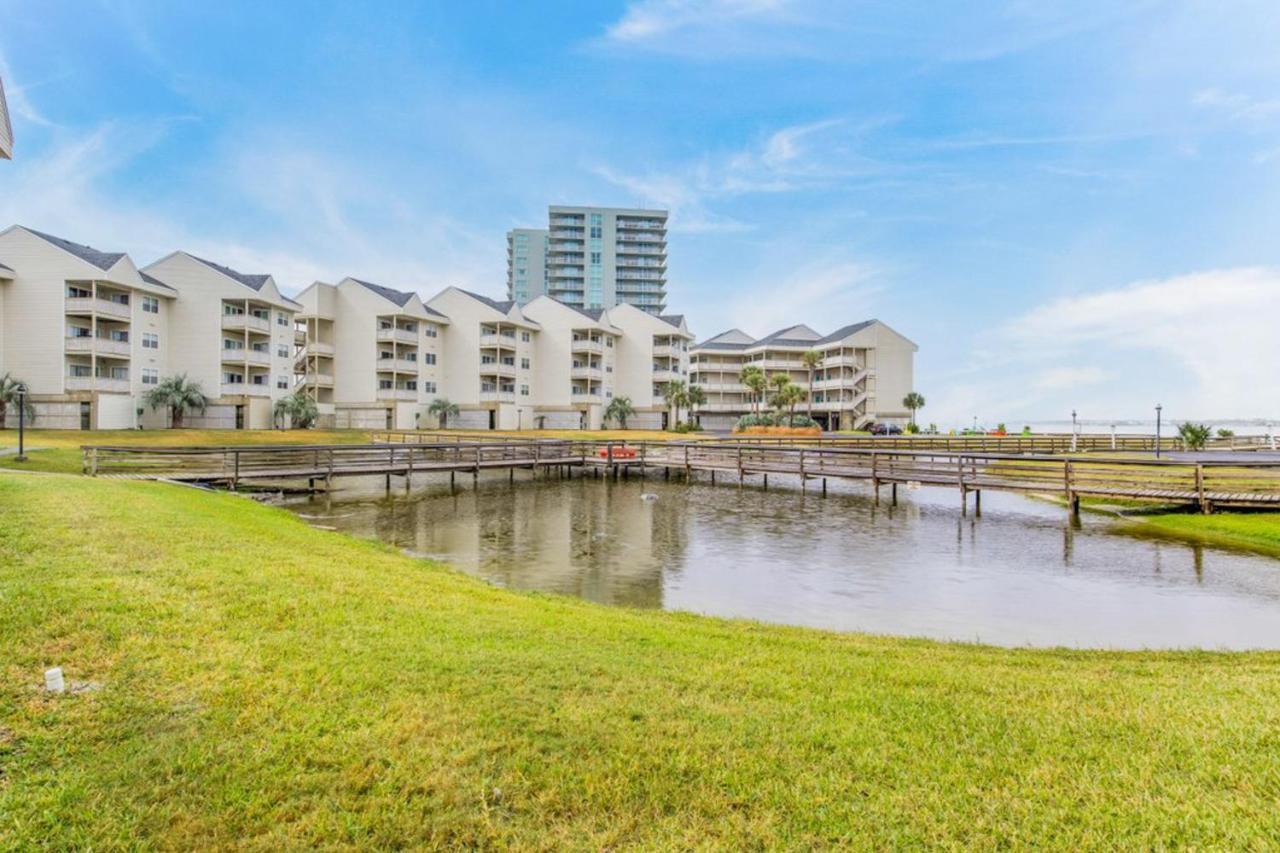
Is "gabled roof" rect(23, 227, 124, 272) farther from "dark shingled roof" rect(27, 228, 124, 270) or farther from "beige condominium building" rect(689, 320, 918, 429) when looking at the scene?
"beige condominium building" rect(689, 320, 918, 429)

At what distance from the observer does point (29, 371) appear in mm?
42031

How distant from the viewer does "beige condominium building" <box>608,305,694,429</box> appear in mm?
74562

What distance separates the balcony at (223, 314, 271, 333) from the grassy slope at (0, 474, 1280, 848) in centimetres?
5180

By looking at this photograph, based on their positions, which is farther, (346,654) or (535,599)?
(535,599)

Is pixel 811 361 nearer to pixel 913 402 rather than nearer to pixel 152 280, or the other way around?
pixel 913 402

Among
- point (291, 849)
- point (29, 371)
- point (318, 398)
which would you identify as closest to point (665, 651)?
point (291, 849)

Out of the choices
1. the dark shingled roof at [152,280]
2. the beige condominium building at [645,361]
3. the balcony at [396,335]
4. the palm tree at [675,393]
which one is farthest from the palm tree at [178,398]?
the palm tree at [675,393]

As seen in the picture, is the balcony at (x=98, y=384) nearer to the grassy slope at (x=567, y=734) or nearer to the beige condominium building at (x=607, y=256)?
the grassy slope at (x=567, y=734)

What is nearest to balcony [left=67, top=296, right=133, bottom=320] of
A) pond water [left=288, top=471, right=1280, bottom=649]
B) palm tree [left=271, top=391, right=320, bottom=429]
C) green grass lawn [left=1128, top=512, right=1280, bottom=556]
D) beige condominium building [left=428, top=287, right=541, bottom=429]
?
palm tree [left=271, top=391, right=320, bottom=429]

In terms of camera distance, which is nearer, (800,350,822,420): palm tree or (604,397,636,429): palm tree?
(604,397,636,429): palm tree

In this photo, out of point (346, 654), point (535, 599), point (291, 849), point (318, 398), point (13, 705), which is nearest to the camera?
point (291, 849)

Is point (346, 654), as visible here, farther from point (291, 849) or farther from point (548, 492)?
point (548, 492)

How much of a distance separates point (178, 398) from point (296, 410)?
28.5 ft

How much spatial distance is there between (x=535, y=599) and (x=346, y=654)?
14.8ft
